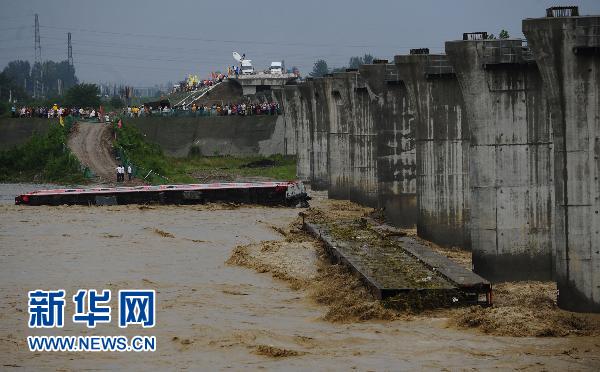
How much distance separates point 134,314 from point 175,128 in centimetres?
7576

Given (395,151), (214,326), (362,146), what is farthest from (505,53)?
(362,146)

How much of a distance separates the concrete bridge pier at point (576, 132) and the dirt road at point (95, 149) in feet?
163

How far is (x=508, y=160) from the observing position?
1297 inches

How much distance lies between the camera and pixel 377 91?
49.5 metres

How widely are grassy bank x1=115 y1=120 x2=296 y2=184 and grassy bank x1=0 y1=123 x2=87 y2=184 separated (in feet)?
12.1

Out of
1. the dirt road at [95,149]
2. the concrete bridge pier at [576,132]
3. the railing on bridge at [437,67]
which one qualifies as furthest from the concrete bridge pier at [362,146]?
the concrete bridge pier at [576,132]

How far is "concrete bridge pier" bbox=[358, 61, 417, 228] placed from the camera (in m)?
48.2

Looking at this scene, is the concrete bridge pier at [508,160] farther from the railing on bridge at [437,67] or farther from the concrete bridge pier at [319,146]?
the concrete bridge pier at [319,146]

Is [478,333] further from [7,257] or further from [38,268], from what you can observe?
[7,257]

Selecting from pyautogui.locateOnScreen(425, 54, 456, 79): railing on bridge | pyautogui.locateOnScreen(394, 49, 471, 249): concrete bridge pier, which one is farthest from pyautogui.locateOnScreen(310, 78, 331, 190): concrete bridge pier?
pyautogui.locateOnScreen(425, 54, 456, 79): railing on bridge

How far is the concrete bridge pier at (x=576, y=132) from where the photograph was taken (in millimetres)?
27156

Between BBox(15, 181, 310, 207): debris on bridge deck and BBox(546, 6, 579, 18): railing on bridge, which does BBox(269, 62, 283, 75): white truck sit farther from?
BBox(546, 6, 579, 18): railing on bridge

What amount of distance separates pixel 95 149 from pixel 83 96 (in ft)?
288

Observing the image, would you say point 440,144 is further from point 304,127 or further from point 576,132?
point 304,127
